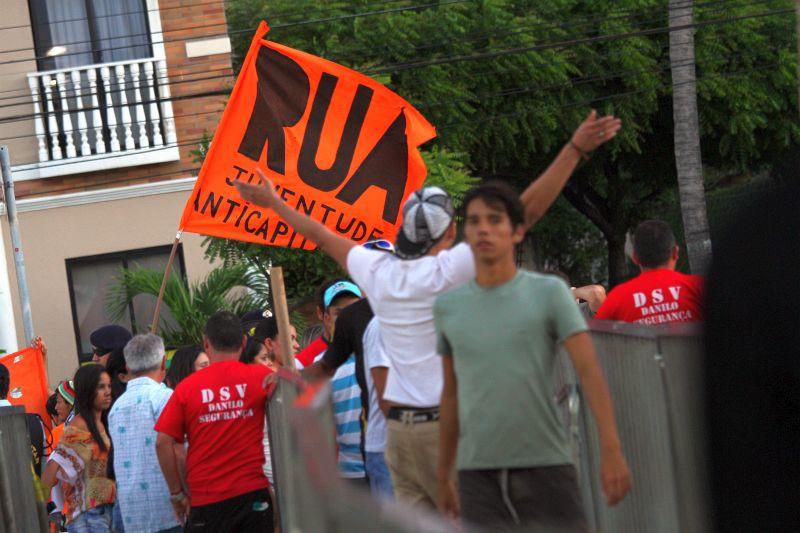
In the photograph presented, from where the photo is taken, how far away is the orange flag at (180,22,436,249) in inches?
368

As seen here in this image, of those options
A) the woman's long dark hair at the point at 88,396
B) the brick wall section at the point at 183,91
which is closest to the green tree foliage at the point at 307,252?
the brick wall section at the point at 183,91

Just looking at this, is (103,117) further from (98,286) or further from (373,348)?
(373,348)

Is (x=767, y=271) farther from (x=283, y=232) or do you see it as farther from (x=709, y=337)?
(x=283, y=232)

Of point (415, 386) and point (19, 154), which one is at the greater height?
point (19, 154)

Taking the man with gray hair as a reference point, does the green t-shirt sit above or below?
above

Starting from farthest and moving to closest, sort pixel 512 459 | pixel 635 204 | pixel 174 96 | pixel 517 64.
→ pixel 635 204 → pixel 517 64 → pixel 174 96 → pixel 512 459

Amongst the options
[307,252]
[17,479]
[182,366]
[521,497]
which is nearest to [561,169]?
[521,497]

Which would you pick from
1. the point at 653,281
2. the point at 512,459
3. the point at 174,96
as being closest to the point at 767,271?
the point at 512,459

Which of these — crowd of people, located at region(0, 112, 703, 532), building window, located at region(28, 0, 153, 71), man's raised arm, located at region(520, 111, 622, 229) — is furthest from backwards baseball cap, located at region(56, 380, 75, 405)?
building window, located at region(28, 0, 153, 71)

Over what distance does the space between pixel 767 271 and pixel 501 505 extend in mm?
2788

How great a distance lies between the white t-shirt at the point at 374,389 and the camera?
588 cm

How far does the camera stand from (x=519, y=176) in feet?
92.2

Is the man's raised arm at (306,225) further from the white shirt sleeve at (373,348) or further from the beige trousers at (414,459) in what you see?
the beige trousers at (414,459)

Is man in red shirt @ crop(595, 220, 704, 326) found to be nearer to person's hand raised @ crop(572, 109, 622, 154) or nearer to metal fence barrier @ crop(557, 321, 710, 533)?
metal fence barrier @ crop(557, 321, 710, 533)
